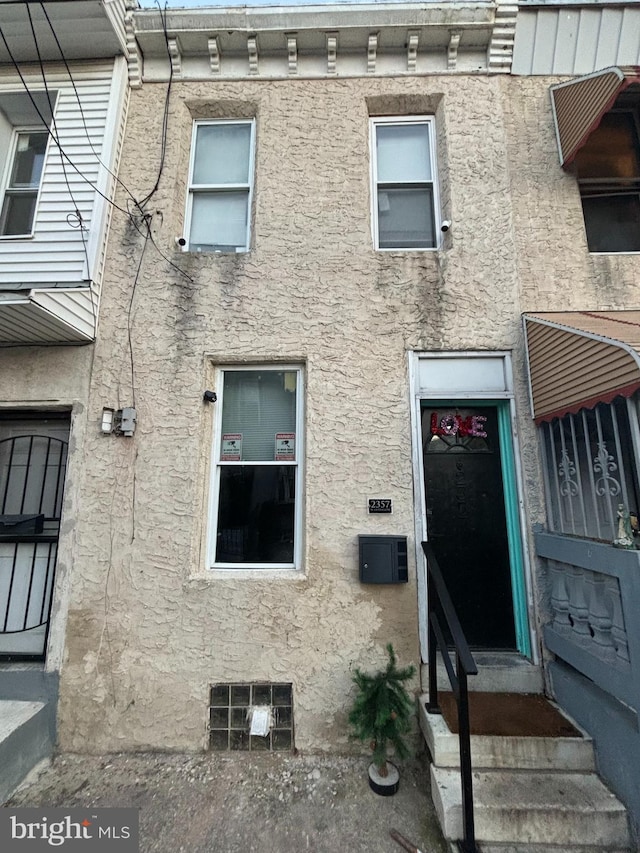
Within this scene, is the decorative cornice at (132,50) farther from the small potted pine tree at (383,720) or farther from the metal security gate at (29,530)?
the small potted pine tree at (383,720)

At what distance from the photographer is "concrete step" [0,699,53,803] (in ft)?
8.94

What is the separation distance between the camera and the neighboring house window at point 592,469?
105 inches

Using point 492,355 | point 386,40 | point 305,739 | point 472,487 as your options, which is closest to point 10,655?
point 305,739

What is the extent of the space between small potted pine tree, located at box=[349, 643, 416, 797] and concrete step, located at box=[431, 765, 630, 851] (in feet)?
1.19

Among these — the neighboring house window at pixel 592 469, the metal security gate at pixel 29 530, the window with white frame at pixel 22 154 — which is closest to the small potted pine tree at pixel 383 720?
the neighboring house window at pixel 592 469

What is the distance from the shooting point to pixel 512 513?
351 centimetres

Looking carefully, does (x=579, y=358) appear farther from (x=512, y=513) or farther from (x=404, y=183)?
(x=404, y=183)

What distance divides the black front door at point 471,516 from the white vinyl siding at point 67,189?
140 inches

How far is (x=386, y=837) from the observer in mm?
2404

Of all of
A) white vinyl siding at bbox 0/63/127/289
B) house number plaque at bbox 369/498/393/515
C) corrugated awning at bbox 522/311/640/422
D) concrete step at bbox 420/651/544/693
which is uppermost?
white vinyl siding at bbox 0/63/127/289

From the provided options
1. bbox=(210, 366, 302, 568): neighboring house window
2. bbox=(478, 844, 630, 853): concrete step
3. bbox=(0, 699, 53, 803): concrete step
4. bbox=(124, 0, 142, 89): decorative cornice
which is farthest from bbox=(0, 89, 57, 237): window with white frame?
bbox=(478, 844, 630, 853): concrete step

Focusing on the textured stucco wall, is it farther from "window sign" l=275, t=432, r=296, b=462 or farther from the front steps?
the front steps

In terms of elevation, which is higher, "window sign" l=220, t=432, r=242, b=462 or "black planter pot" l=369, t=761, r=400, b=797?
"window sign" l=220, t=432, r=242, b=462

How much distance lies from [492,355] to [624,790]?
306 centimetres
